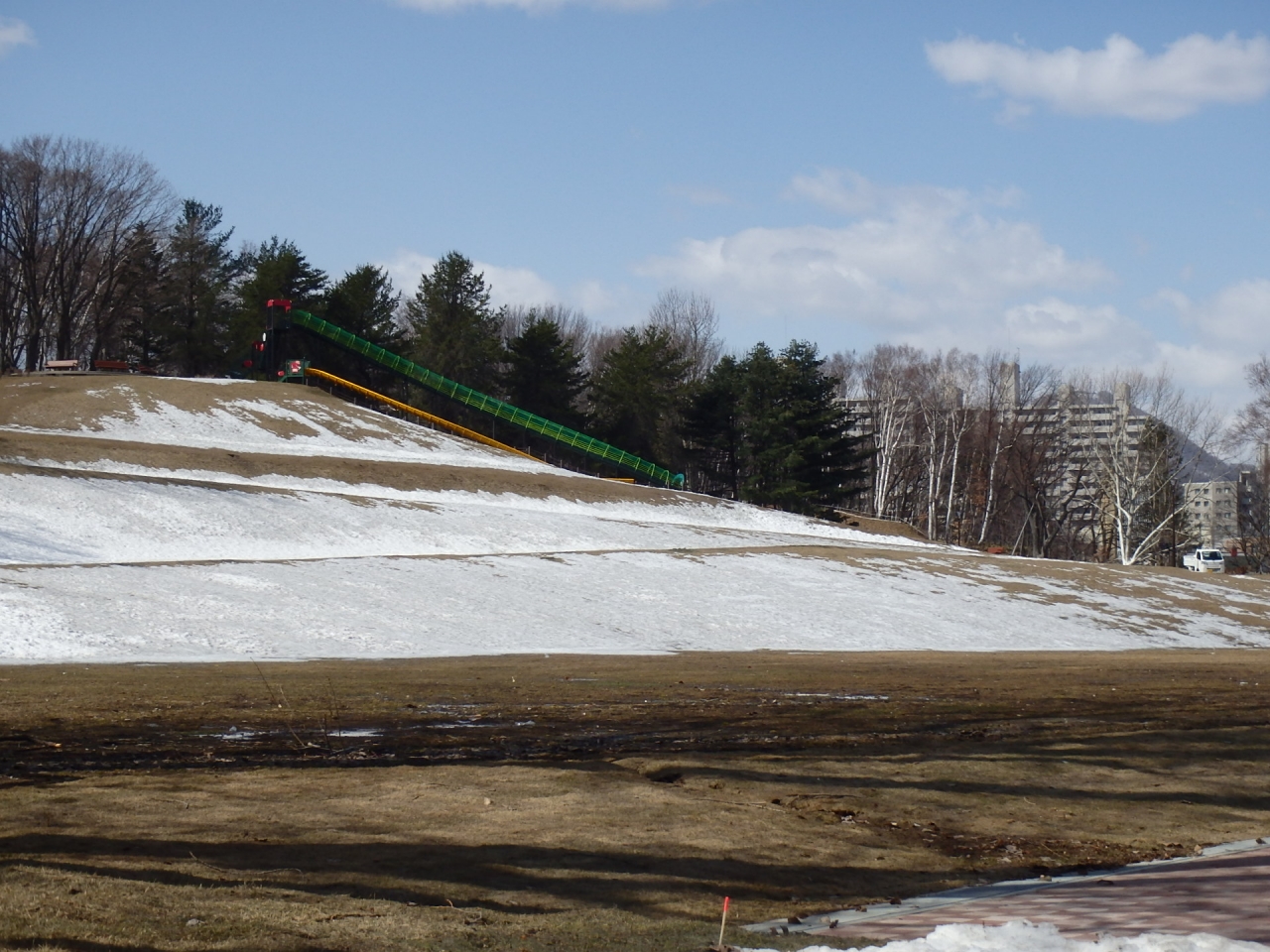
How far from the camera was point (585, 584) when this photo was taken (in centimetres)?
3284

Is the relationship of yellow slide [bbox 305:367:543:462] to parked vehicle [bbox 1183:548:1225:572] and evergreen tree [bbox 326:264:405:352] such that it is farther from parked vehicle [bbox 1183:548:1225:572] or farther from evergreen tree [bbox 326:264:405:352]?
parked vehicle [bbox 1183:548:1225:572]

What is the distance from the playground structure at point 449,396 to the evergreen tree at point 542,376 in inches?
155

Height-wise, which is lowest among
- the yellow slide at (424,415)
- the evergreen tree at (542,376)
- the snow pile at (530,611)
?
the snow pile at (530,611)

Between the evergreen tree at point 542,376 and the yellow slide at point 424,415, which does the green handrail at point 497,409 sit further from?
the evergreen tree at point 542,376

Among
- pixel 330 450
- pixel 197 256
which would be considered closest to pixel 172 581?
pixel 330 450

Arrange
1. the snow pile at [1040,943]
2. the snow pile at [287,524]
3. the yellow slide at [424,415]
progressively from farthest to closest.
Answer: the yellow slide at [424,415] → the snow pile at [287,524] → the snow pile at [1040,943]

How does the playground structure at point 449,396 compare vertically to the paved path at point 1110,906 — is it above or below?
above

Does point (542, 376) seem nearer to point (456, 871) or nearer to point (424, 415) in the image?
point (424, 415)

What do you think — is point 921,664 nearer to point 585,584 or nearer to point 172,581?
point 585,584

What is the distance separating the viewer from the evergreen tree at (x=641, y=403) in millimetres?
83375

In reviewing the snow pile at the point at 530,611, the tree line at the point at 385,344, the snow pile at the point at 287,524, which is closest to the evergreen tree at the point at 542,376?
the tree line at the point at 385,344

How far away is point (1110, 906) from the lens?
652 centimetres

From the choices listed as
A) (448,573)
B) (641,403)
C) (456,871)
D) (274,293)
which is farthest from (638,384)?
(456,871)

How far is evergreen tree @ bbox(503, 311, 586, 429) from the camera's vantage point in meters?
81.1
